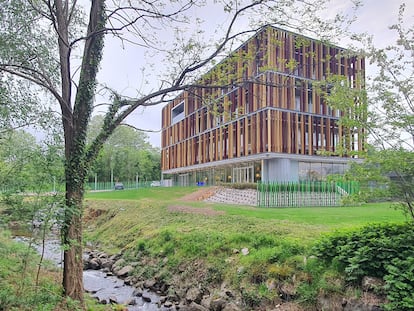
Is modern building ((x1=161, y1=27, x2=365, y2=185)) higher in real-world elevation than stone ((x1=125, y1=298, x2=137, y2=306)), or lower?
higher

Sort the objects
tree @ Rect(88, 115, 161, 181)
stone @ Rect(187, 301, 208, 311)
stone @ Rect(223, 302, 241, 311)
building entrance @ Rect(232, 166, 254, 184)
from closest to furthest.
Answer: stone @ Rect(223, 302, 241, 311)
stone @ Rect(187, 301, 208, 311)
building entrance @ Rect(232, 166, 254, 184)
tree @ Rect(88, 115, 161, 181)

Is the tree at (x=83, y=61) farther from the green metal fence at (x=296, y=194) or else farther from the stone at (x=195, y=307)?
the green metal fence at (x=296, y=194)

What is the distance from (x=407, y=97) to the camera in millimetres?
6062

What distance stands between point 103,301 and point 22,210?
3.63 metres

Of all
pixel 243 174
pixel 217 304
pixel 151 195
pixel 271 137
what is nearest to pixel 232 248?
pixel 217 304

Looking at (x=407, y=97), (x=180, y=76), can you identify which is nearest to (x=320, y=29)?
(x=407, y=97)

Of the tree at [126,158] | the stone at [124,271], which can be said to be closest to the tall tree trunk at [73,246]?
the stone at [124,271]

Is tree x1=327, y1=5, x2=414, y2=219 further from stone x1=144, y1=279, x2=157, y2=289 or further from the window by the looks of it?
the window

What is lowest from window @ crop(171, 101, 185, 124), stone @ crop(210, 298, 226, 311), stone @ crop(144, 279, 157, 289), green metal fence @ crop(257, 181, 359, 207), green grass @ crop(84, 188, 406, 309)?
stone @ crop(144, 279, 157, 289)

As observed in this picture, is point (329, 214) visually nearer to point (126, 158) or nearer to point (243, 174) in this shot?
point (243, 174)

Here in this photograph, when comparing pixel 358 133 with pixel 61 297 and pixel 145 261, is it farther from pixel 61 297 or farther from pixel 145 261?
pixel 145 261

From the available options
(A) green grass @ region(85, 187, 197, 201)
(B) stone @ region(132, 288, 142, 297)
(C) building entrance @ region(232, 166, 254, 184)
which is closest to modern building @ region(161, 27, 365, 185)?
(C) building entrance @ region(232, 166, 254, 184)

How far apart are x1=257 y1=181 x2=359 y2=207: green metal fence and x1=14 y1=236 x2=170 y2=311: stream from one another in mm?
10956

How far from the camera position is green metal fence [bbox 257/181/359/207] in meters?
19.9
